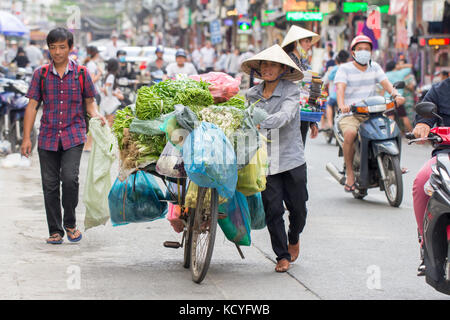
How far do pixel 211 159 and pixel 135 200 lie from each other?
1.35 metres

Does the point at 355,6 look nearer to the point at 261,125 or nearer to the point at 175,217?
the point at 175,217

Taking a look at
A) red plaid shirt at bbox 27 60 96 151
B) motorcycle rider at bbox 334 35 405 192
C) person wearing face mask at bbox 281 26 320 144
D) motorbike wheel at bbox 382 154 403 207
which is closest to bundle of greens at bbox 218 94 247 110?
red plaid shirt at bbox 27 60 96 151

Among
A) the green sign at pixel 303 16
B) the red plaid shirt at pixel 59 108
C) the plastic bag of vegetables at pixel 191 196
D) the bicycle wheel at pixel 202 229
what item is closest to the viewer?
the bicycle wheel at pixel 202 229

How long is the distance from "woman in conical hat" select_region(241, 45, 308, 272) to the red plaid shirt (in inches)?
68.0

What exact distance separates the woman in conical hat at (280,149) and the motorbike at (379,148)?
Result: 3630mm

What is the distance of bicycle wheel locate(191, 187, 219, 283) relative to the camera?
6.38 m

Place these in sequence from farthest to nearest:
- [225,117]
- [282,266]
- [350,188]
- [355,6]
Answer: [355,6] < [350,188] < [282,266] < [225,117]

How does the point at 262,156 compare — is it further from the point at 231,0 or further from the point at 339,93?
the point at 231,0

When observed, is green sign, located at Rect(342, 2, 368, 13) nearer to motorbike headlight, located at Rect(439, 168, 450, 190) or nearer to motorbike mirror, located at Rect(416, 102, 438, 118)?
motorbike mirror, located at Rect(416, 102, 438, 118)

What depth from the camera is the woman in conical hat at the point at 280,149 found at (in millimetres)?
6992

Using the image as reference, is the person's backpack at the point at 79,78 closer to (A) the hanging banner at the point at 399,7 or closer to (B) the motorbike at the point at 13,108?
(B) the motorbike at the point at 13,108

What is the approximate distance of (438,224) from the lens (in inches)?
215

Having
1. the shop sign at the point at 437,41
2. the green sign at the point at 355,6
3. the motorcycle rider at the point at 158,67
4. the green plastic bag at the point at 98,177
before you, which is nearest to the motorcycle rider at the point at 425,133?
the green plastic bag at the point at 98,177

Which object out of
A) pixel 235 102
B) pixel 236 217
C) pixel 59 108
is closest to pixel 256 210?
pixel 236 217
